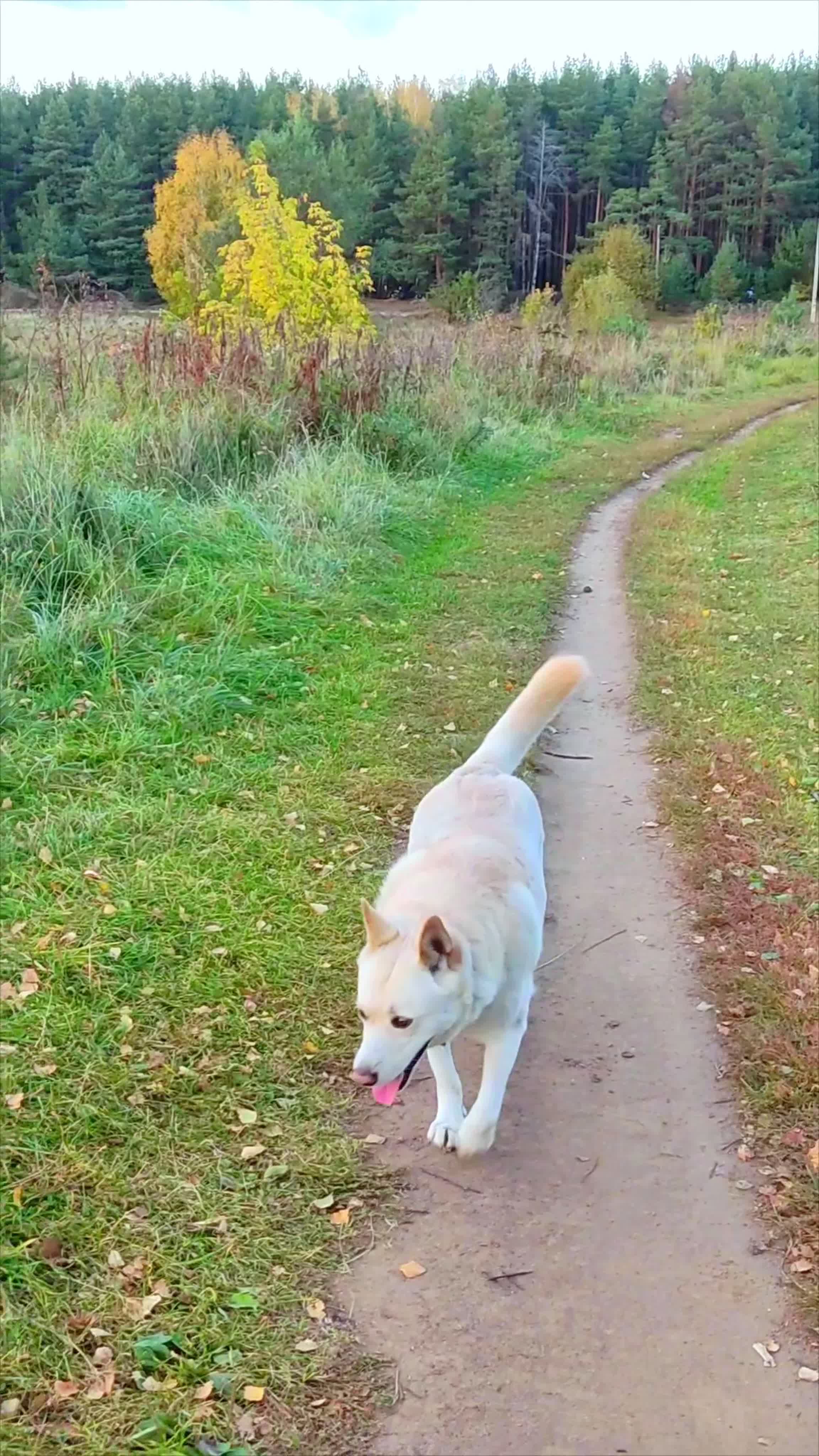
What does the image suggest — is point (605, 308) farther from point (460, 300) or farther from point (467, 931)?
point (467, 931)

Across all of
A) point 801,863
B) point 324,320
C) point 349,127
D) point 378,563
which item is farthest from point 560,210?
point 801,863

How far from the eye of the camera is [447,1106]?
3191mm

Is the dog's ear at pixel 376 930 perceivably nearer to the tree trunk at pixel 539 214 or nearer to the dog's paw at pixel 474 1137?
the dog's paw at pixel 474 1137

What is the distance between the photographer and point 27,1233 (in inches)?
109

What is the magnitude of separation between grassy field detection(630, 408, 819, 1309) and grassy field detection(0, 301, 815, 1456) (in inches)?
39.8

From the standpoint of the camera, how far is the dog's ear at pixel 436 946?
2.57m

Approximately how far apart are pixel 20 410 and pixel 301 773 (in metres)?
4.95

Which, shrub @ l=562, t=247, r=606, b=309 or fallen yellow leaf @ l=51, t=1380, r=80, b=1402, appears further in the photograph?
shrub @ l=562, t=247, r=606, b=309

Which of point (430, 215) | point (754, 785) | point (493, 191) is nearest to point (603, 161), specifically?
point (493, 191)

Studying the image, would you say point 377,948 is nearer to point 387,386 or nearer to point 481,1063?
point 481,1063

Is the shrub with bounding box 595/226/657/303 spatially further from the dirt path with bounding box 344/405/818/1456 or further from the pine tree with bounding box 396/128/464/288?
the dirt path with bounding box 344/405/818/1456

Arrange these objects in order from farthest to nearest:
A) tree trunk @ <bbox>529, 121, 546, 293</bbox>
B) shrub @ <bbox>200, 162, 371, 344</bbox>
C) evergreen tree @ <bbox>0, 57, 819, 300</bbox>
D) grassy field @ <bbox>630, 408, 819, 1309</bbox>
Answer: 1. tree trunk @ <bbox>529, 121, 546, 293</bbox>
2. evergreen tree @ <bbox>0, 57, 819, 300</bbox>
3. shrub @ <bbox>200, 162, 371, 344</bbox>
4. grassy field @ <bbox>630, 408, 819, 1309</bbox>

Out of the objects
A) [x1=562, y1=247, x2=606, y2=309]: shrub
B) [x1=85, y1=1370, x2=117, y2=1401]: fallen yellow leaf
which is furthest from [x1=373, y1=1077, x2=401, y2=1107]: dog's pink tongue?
[x1=562, y1=247, x2=606, y2=309]: shrub

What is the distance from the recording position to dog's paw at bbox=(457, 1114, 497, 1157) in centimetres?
303
